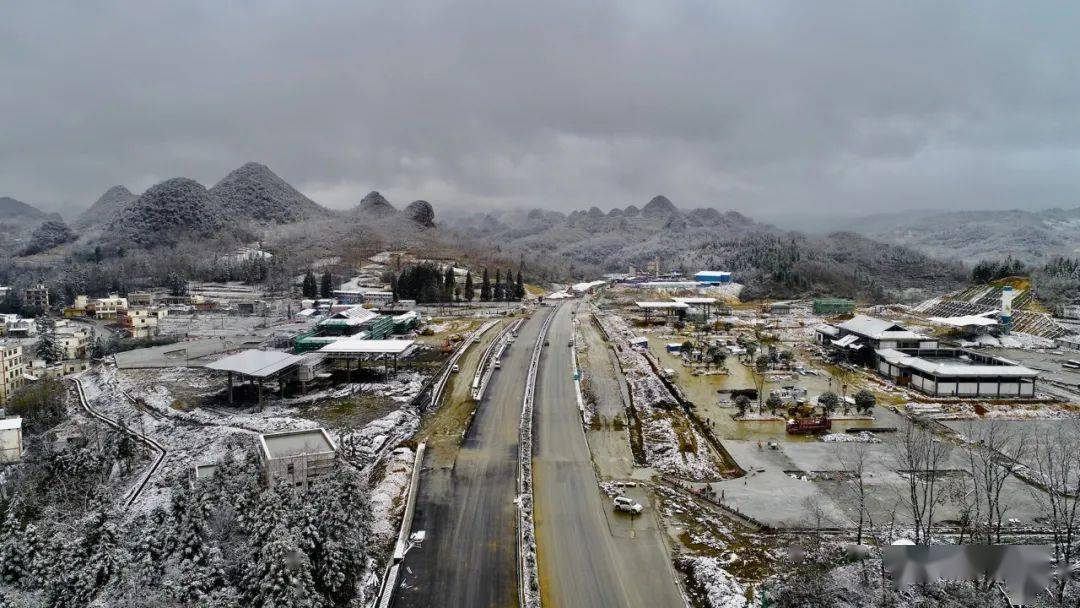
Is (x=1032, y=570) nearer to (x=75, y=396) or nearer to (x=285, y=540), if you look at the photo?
(x=285, y=540)

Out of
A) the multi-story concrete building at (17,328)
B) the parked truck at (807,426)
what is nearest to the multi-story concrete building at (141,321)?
the multi-story concrete building at (17,328)

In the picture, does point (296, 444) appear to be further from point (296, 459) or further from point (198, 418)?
point (198, 418)

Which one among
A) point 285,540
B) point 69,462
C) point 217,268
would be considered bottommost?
point 69,462

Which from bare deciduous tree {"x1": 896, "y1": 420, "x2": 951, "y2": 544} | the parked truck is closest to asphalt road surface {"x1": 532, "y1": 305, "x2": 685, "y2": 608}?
bare deciduous tree {"x1": 896, "y1": 420, "x2": 951, "y2": 544}


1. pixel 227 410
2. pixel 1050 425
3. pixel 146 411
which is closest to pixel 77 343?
pixel 146 411

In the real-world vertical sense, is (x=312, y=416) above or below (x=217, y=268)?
below

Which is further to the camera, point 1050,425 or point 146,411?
point 146,411

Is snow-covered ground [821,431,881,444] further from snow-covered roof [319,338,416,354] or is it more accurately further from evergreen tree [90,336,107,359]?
evergreen tree [90,336,107,359]
